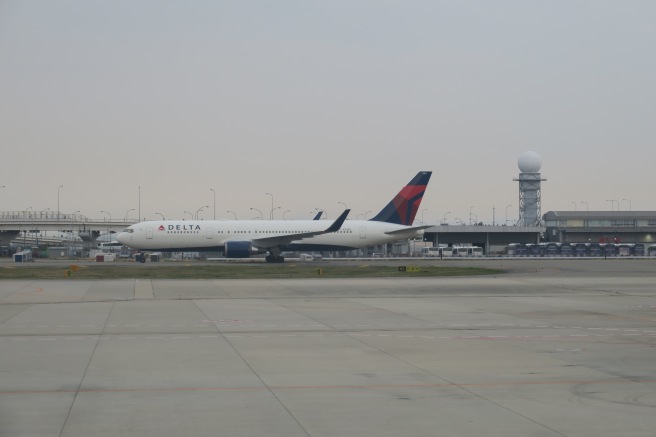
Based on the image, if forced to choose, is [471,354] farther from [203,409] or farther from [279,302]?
[279,302]

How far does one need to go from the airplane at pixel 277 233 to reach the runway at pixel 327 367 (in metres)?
43.9

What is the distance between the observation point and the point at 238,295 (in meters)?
42.5

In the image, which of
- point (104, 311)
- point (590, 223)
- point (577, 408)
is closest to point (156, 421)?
point (577, 408)

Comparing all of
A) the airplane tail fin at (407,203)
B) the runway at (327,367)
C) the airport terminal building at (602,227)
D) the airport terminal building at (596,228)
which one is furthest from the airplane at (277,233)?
the airport terminal building at (602,227)

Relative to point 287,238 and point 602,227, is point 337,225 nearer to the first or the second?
point 287,238

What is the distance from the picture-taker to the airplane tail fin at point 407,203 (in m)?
85.6

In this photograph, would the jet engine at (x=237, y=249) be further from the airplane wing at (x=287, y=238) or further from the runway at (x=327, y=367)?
the runway at (x=327, y=367)

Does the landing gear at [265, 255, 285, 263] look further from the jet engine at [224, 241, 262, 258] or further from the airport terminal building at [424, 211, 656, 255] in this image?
the airport terminal building at [424, 211, 656, 255]

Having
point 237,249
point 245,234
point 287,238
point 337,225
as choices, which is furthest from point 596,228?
point 237,249

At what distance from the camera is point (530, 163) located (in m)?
172

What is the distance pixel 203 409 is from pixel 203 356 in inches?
262

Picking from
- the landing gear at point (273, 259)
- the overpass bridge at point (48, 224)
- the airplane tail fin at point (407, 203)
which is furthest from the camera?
the overpass bridge at point (48, 224)

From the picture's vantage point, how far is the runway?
43.2 feet

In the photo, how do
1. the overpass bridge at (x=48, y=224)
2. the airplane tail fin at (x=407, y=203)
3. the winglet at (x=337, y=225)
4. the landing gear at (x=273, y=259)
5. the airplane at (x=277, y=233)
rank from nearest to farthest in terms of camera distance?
the winglet at (x=337, y=225)
the airplane at (x=277, y=233)
the landing gear at (x=273, y=259)
the airplane tail fin at (x=407, y=203)
the overpass bridge at (x=48, y=224)
